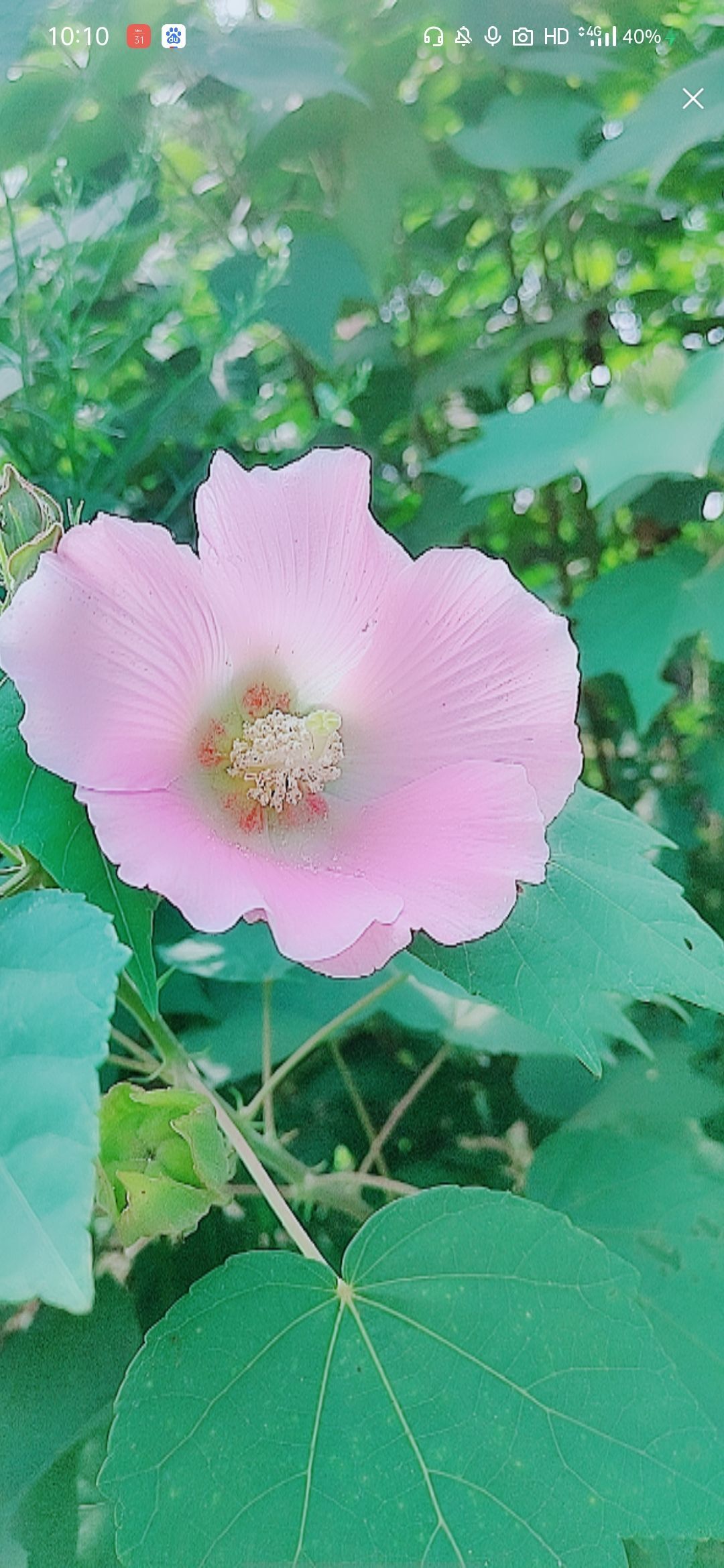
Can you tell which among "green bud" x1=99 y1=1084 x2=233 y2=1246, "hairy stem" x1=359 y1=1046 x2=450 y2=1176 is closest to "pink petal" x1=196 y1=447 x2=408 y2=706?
"green bud" x1=99 y1=1084 x2=233 y2=1246

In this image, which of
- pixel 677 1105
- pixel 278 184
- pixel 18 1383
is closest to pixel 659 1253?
pixel 677 1105

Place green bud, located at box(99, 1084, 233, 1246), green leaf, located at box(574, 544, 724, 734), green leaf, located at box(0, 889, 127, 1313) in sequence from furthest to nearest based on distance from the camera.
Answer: green leaf, located at box(574, 544, 724, 734)
green bud, located at box(99, 1084, 233, 1246)
green leaf, located at box(0, 889, 127, 1313)

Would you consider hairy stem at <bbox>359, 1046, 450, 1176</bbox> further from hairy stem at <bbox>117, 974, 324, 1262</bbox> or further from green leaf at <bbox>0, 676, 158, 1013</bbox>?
green leaf at <bbox>0, 676, 158, 1013</bbox>

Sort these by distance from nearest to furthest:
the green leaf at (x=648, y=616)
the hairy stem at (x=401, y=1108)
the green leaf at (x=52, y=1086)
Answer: the green leaf at (x=52, y=1086) < the hairy stem at (x=401, y=1108) < the green leaf at (x=648, y=616)

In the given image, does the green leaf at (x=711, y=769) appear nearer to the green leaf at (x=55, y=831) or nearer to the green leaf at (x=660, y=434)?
the green leaf at (x=660, y=434)

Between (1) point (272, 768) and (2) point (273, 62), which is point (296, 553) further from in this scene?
(2) point (273, 62)

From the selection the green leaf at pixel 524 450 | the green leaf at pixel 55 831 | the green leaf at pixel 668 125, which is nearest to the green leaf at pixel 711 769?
the green leaf at pixel 524 450
